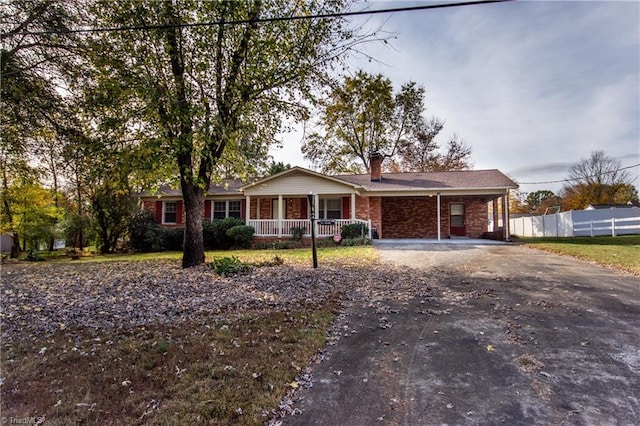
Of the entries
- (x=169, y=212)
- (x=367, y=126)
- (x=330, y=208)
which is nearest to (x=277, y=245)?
(x=330, y=208)

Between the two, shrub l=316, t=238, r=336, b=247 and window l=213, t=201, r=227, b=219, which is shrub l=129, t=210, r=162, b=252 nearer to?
window l=213, t=201, r=227, b=219

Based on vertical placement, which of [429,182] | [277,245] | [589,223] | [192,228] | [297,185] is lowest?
[277,245]

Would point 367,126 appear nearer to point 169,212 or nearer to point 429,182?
point 429,182

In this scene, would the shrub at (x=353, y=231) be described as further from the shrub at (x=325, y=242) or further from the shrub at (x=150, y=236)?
the shrub at (x=150, y=236)

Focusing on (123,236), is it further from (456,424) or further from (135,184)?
(456,424)

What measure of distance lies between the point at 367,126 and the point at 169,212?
18496 millimetres

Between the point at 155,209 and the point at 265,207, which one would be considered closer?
the point at 265,207

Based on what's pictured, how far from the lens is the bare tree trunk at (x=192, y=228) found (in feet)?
31.1

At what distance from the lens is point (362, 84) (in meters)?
27.9

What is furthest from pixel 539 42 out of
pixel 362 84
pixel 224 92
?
pixel 362 84

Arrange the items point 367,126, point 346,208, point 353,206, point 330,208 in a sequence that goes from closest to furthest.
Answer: point 353,206 → point 346,208 → point 330,208 → point 367,126

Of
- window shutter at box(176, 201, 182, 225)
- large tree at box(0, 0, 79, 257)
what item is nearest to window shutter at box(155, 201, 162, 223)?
window shutter at box(176, 201, 182, 225)

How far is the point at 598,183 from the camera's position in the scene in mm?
34625

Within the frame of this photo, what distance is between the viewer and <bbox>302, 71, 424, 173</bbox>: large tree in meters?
28.6
